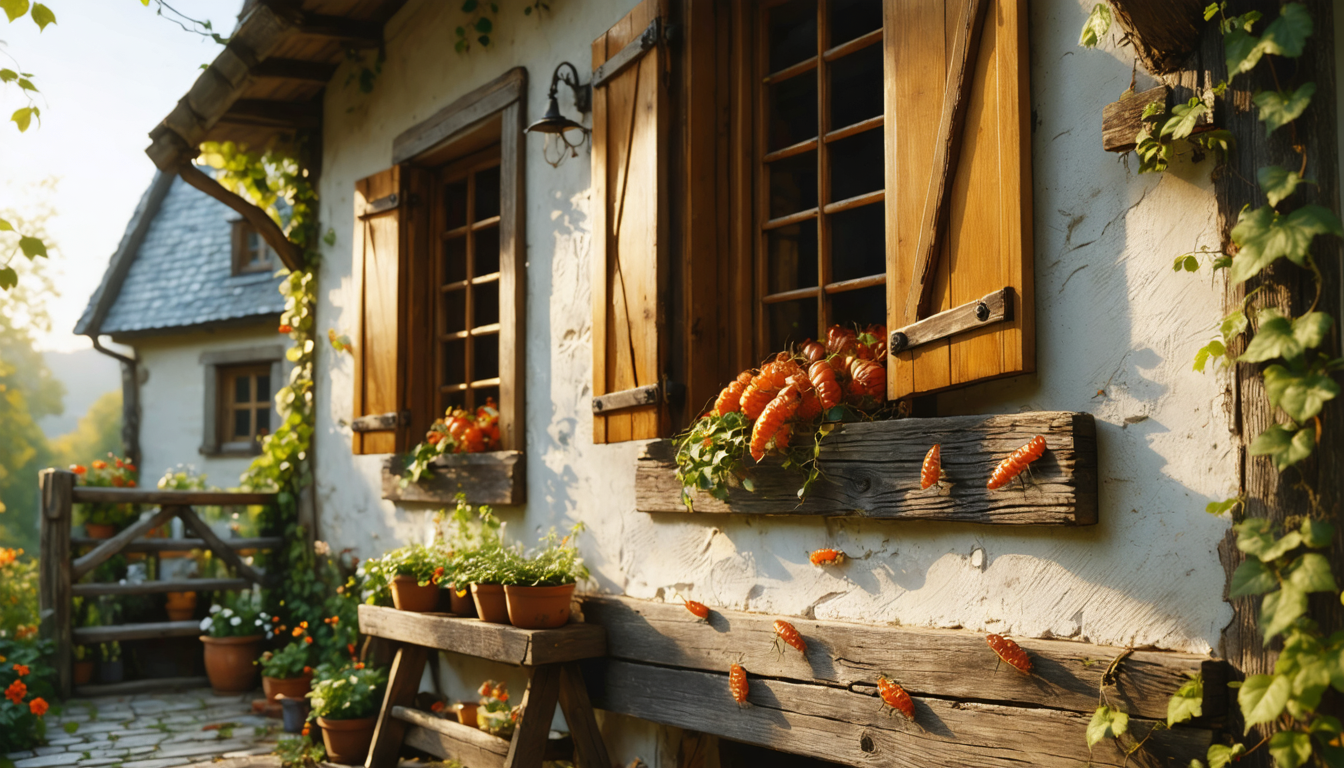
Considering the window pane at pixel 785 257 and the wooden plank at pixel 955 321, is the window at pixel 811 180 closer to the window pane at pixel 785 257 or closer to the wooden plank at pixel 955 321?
the window pane at pixel 785 257

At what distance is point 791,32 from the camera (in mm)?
3752

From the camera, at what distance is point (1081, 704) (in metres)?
2.30

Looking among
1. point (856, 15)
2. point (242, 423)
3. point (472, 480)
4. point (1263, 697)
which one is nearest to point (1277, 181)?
point (1263, 697)

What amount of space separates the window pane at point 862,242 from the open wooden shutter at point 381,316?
94.2 inches

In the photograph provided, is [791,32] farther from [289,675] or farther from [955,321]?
[289,675]

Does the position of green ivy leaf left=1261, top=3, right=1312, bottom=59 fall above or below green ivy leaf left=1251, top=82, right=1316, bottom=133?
above

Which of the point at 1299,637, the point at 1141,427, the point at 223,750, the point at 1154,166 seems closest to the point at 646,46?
the point at 1154,166

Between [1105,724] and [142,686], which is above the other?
[1105,724]

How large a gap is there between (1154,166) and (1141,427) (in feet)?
1.94

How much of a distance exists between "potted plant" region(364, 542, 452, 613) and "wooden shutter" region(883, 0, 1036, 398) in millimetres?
2405

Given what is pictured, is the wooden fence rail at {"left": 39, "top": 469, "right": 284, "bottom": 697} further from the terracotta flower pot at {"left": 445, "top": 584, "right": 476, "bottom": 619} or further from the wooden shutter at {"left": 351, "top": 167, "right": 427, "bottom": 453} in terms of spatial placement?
the terracotta flower pot at {"left": 445, "top": 584, "right": 476, "bottom": 619}

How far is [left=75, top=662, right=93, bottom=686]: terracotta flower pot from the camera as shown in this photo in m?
6.16

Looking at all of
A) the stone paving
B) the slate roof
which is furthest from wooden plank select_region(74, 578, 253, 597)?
the slate roof

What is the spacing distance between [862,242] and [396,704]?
2849 millimetres
